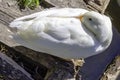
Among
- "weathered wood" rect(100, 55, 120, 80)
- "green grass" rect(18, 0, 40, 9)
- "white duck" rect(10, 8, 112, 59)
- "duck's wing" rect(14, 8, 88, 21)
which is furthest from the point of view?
"weathered wood" rect(100, 55, 120, 80)

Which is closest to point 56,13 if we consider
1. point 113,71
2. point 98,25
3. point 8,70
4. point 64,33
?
point 64,33

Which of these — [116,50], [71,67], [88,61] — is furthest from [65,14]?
[116,50]

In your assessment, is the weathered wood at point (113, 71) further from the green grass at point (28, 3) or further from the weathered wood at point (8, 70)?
the weathered wood at point (8, 70)

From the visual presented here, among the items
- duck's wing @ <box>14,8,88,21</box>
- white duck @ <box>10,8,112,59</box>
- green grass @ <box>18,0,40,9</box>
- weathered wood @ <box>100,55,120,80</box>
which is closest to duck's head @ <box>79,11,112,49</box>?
white duck @ <box>10,8,112,59</box>

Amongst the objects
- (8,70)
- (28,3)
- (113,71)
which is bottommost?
(113,71)

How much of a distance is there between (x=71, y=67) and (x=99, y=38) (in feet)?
1.23

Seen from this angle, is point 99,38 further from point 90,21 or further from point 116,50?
point 116,50

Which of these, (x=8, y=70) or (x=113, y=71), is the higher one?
(x=8, y=70)

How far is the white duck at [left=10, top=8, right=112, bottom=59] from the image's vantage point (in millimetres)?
3043

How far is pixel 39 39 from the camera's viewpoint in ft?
10.0

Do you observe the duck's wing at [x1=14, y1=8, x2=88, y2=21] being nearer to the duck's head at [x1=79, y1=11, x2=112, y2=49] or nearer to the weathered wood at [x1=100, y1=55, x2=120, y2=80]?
the duck's head at [x1=79, y1=11, x2=112, y2=49]

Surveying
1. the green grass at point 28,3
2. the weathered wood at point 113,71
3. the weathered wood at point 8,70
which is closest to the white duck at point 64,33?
the weathered wood at point 8,70

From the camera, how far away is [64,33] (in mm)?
3035

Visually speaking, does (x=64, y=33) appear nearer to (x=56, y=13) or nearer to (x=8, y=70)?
(x=56, y=13)
